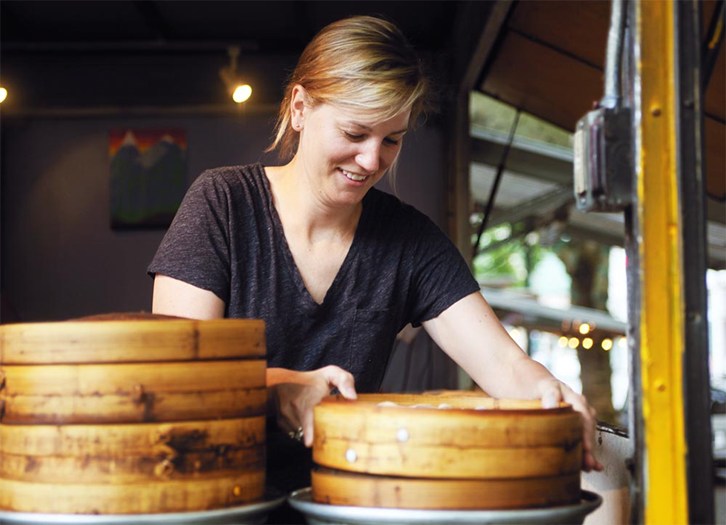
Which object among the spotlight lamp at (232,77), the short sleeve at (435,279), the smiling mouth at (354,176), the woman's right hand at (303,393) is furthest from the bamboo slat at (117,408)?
the spotlight lamp at (232,77)

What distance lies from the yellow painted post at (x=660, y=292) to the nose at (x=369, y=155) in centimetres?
62

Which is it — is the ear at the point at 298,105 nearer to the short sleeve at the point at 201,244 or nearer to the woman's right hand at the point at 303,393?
the short sleeve at the point at 201,244

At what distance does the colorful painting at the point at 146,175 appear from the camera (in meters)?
6.94

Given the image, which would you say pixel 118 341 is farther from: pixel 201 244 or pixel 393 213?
pixel 393 213

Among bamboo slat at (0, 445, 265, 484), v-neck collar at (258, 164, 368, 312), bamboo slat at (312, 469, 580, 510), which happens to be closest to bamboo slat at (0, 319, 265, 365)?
bamboo slat at (0, 445, 265, 484)

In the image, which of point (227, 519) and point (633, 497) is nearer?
point (227, 519)

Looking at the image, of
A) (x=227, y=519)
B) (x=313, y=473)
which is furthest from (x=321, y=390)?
(x=227, y=519)

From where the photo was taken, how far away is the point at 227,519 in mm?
1155

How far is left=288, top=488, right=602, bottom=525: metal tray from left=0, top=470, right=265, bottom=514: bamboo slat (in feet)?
0.39

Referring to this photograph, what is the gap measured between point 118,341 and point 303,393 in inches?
13.3

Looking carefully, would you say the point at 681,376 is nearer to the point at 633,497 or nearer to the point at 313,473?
the point at 633,497

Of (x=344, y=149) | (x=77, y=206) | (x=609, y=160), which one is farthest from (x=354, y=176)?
(x=77, y=206)

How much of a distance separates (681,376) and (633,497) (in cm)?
19

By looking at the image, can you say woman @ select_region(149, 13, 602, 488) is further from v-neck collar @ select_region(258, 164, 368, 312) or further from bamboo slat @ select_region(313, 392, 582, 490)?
bamboo slat @ select_region(313, 392, 582, 490)
